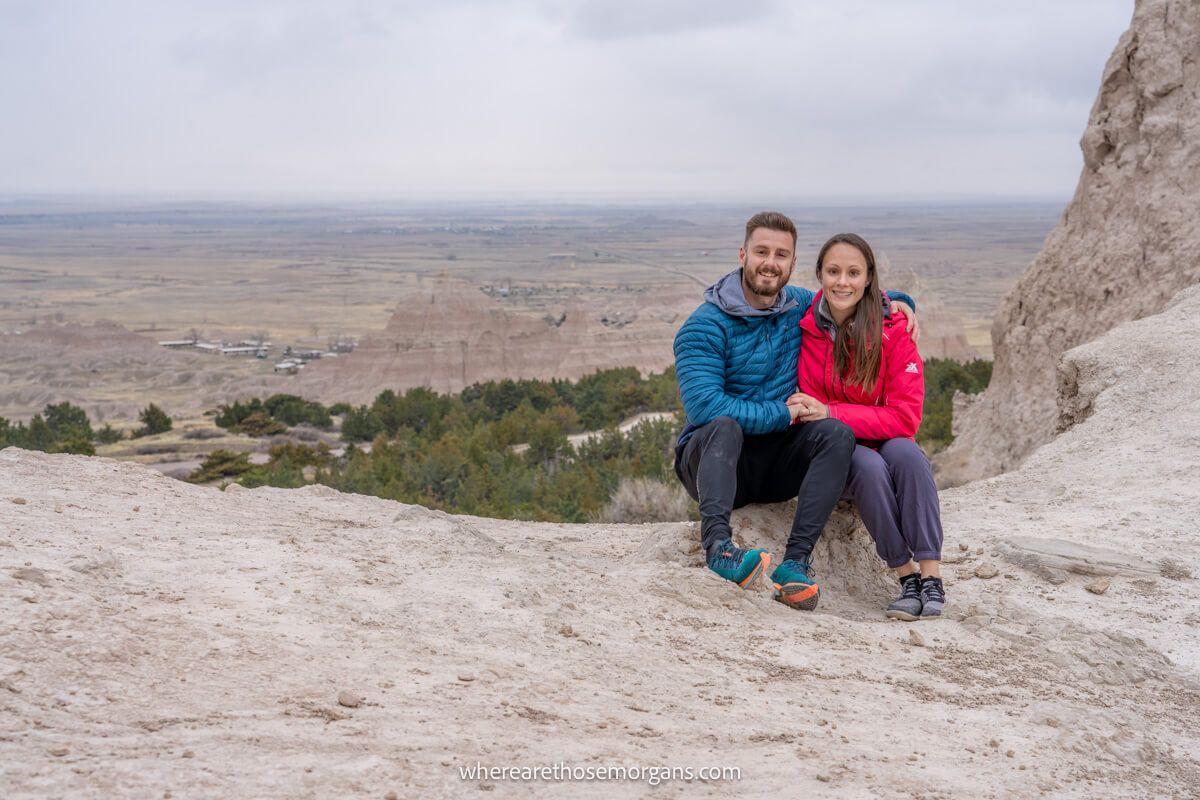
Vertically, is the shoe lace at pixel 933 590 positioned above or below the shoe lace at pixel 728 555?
below

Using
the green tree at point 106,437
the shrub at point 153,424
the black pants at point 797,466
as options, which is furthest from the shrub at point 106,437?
the black pants at point 797,466

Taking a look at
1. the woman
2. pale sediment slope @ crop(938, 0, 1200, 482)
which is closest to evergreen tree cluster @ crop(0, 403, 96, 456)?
pale sediment slope @ crop(938, 0, 1200, 482)

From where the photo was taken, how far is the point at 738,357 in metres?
4.79

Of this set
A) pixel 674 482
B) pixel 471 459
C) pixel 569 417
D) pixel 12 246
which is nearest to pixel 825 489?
pixel 674 482

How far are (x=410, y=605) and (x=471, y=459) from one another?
41.2 feet


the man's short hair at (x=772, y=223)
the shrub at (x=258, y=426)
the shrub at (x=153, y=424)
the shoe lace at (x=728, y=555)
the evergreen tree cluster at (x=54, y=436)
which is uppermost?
the man's short hair at (x=772, y=223)

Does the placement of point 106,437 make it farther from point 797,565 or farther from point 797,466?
point 797,565

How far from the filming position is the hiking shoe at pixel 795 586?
4469 mm

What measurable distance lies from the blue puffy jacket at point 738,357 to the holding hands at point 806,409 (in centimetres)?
5

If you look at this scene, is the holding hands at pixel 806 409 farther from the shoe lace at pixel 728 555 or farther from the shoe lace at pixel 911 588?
the shoe lace at pixel 911 588

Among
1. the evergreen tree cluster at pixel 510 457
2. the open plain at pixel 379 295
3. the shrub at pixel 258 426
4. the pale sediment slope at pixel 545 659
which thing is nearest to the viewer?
the pale sediment slope at pixel 545 659

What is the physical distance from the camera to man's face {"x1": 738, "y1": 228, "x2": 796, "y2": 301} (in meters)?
4.67

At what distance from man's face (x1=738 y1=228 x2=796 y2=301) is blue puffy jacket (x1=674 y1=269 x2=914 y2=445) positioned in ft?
0.29

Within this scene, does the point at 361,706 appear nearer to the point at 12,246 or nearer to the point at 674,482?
the point at 674,482
